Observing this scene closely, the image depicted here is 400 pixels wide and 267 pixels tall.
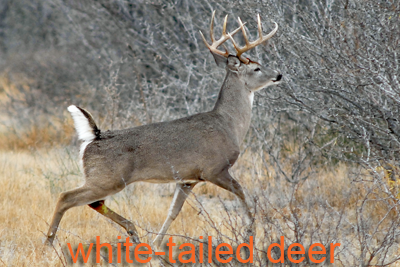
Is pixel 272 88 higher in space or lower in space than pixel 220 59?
higher

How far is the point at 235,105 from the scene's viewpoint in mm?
5586

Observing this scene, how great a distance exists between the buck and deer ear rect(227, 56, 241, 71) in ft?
1.62

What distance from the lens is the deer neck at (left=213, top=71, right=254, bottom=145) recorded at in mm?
5430

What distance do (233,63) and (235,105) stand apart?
0.47 m

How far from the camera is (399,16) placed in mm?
4789

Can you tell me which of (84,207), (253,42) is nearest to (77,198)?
(84,207)

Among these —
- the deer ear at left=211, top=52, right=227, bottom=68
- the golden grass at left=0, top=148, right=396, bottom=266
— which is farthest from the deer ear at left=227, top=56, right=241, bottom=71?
the golden grass at left=0, top=148, right=396, bottom=266

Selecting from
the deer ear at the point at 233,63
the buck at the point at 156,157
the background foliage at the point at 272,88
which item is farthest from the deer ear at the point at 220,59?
the buck at the point at 156,157

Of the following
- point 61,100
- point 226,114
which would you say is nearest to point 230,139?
point 226,114

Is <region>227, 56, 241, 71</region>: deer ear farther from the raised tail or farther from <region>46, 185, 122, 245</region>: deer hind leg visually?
<region>46, 185, 122, 245</region>: deer hind leg

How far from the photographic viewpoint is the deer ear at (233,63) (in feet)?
18.7

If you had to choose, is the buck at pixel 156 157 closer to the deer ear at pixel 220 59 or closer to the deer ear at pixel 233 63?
the deer ear at pixel 233 63

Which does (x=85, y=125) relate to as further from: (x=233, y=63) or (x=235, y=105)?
(x=233, y=63)

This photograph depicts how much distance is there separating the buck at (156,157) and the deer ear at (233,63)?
495 millimetres
